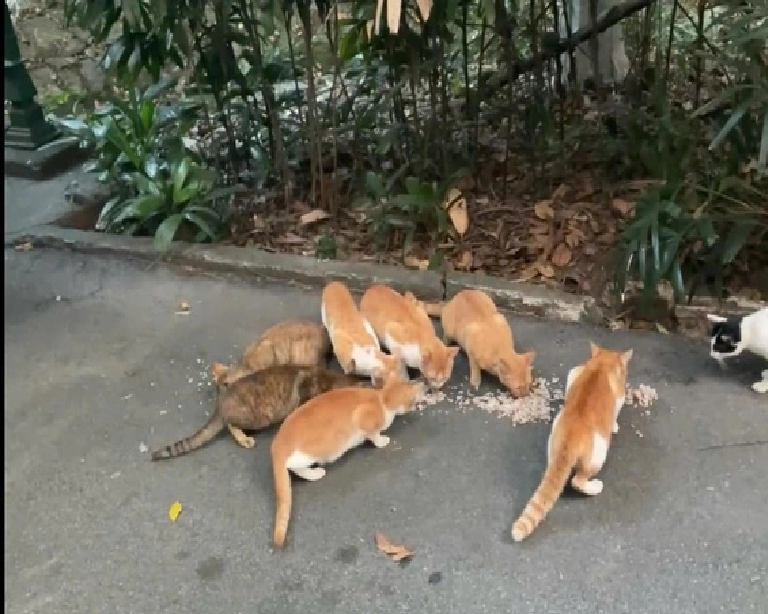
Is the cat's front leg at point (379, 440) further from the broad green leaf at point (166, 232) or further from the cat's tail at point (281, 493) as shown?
the broad green leaf at point (166, 232)

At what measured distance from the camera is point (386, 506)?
2.20 m

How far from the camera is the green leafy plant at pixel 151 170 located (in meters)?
3.55

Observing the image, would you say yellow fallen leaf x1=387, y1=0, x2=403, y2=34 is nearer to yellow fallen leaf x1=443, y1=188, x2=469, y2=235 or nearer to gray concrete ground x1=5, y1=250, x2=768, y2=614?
yellow fallen leaf x1=443, y1=188, x2=469, y2=235

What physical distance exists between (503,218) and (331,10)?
107 cm

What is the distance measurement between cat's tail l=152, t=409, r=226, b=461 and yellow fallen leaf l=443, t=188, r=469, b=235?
1.31 metres

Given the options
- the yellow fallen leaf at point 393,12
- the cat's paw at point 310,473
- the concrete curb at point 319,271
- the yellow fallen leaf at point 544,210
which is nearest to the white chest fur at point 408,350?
the cat's paw at point 310,473

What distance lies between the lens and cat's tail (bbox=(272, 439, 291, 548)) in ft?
6.84

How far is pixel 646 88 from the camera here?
12.9 feet

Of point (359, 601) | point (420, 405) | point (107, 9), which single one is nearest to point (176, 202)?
point (107, 9)

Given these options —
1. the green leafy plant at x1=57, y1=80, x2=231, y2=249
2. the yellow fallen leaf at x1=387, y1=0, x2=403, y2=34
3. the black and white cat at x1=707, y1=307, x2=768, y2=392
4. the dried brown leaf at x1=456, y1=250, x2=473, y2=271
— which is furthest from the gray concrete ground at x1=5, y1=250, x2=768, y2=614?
the yellow fallen leaf at x1=387, y1=0, x2=403, y2=34

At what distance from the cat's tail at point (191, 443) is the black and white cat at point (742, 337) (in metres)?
1.46

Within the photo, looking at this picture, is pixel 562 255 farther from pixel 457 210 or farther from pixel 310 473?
pixel 310 473

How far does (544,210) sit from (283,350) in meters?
1.37

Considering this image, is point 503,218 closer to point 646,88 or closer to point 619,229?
point 619,229
